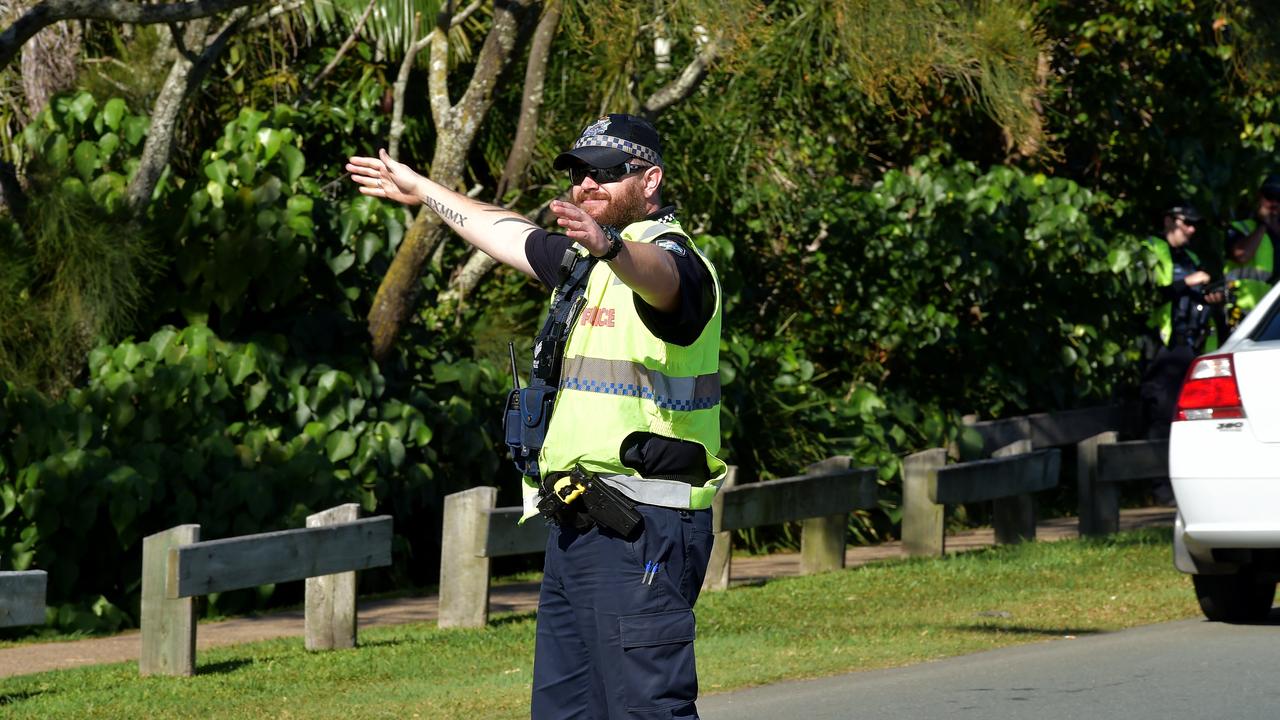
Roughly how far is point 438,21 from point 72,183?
2434 millimetres

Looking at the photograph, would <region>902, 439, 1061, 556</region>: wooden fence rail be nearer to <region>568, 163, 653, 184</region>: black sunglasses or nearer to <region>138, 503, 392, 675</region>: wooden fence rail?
<region>138, 503, 392, 675</region>: wooden fence rail

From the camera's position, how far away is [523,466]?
4531 millimetres

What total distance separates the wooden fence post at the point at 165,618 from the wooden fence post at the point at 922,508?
4.70 metres

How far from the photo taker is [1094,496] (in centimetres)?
1176

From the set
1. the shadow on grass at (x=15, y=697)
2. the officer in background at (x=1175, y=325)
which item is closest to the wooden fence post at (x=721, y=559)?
the shadow on grass at (x=15, y=697)

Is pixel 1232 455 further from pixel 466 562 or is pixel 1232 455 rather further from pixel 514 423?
pixel 514 423

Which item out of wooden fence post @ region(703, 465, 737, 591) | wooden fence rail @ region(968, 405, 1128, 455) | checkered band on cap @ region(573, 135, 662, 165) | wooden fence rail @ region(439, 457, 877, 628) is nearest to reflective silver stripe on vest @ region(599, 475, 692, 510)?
checkered band on cap @ region(573, 135, 662, 165)

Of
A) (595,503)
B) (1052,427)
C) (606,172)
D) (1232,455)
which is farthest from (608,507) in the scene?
(1052,427)

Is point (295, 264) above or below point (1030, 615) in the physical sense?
above

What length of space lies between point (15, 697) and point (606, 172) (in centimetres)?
409

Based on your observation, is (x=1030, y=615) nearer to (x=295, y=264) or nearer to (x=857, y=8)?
(x=857, y=8)

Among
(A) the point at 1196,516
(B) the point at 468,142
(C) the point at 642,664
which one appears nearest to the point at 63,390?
(B) the point at 468,142

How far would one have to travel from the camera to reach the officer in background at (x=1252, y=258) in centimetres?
1325

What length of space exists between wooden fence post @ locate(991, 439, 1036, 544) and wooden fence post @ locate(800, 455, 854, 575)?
138 centimetres
